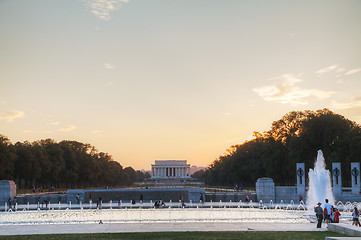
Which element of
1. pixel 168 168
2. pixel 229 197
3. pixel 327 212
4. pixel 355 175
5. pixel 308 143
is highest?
pixel 308 143

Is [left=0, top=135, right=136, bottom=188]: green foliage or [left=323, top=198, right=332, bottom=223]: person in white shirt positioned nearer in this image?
[left=323, top=198, right=332, bottom=223]: person in white shirt

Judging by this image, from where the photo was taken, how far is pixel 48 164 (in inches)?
3866

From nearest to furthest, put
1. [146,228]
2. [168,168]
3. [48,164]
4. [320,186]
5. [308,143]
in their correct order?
[146,228], [320,186], [308,143], [48,164], [168,168]

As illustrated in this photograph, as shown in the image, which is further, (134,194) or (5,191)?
(134,194)

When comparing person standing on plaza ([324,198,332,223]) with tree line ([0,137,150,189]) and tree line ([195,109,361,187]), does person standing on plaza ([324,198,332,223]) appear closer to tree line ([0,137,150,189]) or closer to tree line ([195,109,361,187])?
tree line ([195,109,361,187])

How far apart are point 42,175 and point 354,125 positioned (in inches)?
2697

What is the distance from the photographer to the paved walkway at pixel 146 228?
1033 inches

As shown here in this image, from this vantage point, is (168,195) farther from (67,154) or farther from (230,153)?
(230,153)

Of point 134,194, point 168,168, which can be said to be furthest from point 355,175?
point 168,168

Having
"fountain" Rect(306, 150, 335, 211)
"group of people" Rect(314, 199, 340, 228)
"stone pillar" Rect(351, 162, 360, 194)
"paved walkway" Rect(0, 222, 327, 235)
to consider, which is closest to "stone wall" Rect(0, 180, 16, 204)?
"paved walkway" Rect(0, 222, 327, 235)

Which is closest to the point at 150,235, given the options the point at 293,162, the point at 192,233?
the point at 192,233

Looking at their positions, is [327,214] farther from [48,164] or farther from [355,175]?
[48,164]

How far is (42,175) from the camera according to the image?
335 ft

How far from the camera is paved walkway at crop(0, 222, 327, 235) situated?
26250 millimetres
